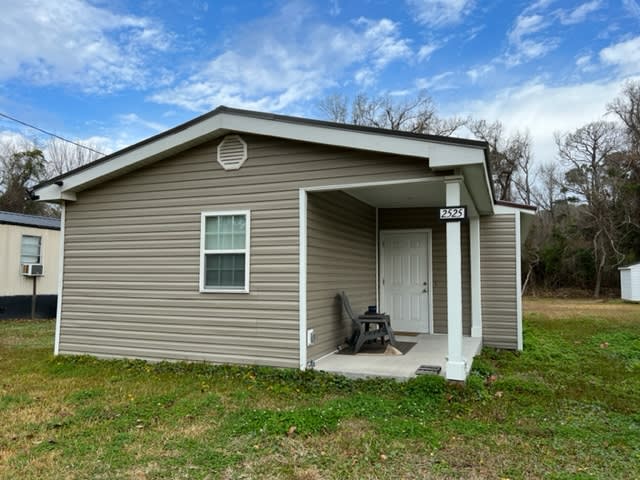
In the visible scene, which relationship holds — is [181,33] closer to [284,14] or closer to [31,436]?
[284,14]

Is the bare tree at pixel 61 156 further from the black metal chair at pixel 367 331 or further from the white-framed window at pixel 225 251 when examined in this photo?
the black metal chair at pixel 367 331

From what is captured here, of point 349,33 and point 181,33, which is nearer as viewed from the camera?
point 181,33

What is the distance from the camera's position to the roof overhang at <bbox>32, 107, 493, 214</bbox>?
4414mm

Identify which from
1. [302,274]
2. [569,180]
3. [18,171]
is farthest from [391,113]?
[302,274]

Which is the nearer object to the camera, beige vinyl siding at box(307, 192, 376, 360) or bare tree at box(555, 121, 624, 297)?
beige vinyl siding at box(307, 192, 376, 360)

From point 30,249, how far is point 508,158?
1005 inches

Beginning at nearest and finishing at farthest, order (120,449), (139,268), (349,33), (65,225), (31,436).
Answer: (120,449) < (31,436) < (139,268) < (65,225) < (349,33)

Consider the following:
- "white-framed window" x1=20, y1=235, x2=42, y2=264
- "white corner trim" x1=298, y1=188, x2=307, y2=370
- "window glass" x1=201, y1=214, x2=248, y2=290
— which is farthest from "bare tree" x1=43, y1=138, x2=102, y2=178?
"white corner trim" x1=298, y1=188, x2=307, y2=370

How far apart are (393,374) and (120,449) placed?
8.80 ft

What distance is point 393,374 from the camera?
468 centimetres

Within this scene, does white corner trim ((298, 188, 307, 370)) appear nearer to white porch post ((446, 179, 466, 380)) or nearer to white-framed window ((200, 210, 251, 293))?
white-framed window ((200, 210, 251, 293))

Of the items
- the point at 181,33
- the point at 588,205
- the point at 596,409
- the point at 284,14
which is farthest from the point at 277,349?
the point at 588,205

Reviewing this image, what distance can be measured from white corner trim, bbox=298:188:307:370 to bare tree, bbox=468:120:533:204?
23.8 m

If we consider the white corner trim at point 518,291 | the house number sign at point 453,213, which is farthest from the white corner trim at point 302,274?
the white corner trim at point 518,291
